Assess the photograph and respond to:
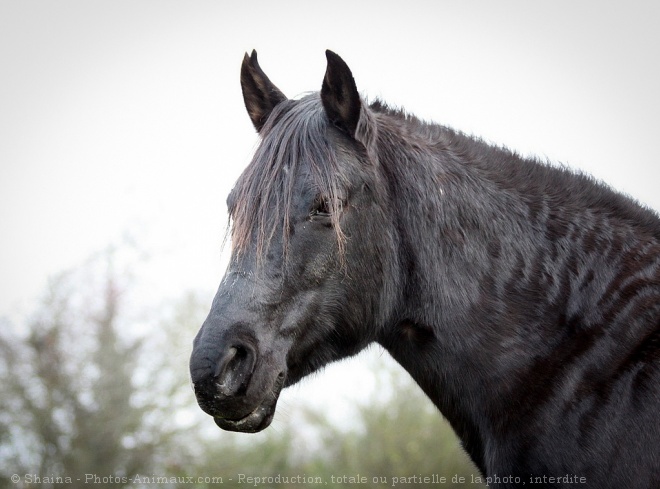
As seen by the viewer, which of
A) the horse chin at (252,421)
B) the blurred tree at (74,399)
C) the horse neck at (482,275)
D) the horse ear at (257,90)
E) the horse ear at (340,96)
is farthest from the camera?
the blurred tree at (74,399)

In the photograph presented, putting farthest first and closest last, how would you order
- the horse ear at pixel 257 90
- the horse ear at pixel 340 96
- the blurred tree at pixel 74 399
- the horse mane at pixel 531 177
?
the blurred tree at pixel 74 399
the horse ear at pixel 257 90
the horse mane at pixel 531 177
the horse ear at pixel 340 96

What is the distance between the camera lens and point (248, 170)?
3.80m

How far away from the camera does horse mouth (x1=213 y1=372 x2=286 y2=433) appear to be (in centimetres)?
328

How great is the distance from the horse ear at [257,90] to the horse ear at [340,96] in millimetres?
722

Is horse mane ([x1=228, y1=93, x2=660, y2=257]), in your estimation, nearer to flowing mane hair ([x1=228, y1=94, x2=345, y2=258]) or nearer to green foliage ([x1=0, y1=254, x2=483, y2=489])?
flowing mane hair ([x1=228, y1=94, x2=345, y2=258])

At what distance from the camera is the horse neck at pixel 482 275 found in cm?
343

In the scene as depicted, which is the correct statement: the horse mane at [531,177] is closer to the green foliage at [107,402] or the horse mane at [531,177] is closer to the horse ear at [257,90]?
the horse ear at [257,90]

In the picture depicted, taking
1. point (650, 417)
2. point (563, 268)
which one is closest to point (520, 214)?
point (563, 268)

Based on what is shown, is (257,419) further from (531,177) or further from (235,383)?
(531,177)

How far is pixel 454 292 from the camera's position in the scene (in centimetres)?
356

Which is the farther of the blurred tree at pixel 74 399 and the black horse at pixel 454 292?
the blurred tree at pixel 74 399

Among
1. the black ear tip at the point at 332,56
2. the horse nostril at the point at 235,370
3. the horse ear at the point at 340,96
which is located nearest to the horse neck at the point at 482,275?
the horse ear at the point at 340,96

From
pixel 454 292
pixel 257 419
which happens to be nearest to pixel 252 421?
pixel 257 419

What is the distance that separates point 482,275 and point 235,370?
148 centimetres
